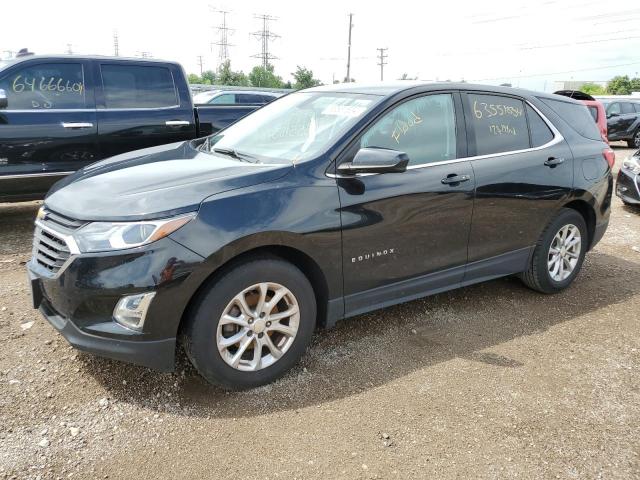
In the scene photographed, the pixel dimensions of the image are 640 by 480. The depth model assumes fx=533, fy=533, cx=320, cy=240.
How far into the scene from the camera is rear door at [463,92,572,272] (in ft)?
12.5

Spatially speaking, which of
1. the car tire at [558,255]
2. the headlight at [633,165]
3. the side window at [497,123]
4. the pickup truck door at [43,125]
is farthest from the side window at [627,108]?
the pickup truck door at [43,125]

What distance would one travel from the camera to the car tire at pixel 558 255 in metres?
4.31

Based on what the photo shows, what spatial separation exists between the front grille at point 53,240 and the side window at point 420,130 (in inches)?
67.1

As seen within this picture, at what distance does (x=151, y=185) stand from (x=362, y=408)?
1648 mm

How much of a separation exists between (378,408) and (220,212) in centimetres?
135

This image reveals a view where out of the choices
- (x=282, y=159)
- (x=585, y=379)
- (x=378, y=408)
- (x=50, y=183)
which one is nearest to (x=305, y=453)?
(x=378, y=408)

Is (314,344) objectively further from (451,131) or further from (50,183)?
(50,183)

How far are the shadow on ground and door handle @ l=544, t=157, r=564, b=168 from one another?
112cm

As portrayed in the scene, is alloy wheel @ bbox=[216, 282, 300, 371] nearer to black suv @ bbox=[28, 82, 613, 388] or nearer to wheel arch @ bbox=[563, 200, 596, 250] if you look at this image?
black suv @ bbox=[28, 82, 613, 388]

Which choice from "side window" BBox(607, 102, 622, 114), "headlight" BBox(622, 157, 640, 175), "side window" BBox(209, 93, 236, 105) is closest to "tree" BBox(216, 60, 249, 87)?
"side window" BBox(209, 93, 236, 105)

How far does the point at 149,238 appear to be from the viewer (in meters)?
2.55

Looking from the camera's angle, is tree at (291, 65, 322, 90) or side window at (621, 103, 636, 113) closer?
side window at (621, 103, 636, 113)

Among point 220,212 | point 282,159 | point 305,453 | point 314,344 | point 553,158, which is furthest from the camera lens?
point 553,158

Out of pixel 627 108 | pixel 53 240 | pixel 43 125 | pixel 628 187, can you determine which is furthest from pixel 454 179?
pixel 627 108
